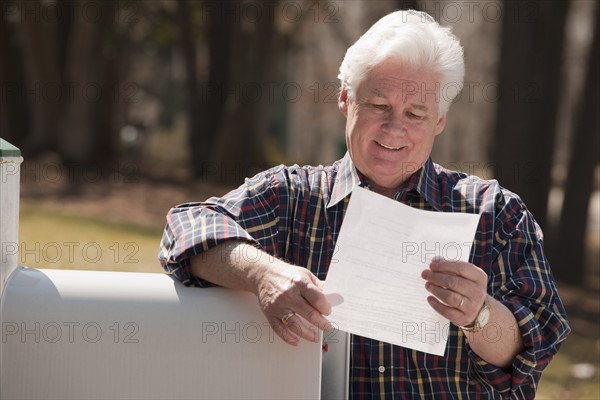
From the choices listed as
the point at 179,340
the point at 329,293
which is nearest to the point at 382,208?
the point at 329,293

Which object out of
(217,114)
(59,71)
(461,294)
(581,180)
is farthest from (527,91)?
(59,71)

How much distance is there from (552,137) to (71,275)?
7494mm

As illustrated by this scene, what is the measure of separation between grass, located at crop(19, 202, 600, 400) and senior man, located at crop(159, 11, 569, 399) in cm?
333

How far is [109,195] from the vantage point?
42.4 feet

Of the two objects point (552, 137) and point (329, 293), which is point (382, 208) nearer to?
point (329, 293)

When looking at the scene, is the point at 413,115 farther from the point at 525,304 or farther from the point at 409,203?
the point at 525,304

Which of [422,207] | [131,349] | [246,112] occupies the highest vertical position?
[422,207]

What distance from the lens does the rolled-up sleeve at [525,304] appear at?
7.58 ft

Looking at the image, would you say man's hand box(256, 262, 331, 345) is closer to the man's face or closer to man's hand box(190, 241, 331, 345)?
man's hand box(190, 241, 331, 345)

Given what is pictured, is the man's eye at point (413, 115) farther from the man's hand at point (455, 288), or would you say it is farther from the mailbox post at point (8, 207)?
the mailbox post at point (8, 207)

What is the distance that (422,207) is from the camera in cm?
265

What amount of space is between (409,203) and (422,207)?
40mm

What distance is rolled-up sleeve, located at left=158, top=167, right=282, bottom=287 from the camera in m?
2.31

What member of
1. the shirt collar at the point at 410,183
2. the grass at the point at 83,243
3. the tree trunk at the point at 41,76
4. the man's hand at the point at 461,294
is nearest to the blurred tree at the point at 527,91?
the grass at the point at 83,243
